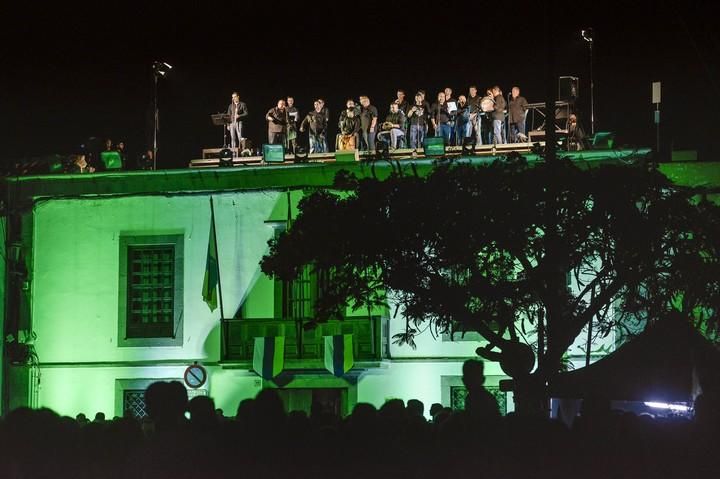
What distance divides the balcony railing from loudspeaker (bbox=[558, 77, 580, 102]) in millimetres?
6886

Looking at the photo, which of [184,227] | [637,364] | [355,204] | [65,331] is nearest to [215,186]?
[184,227]

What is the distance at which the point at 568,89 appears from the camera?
92.4 ft

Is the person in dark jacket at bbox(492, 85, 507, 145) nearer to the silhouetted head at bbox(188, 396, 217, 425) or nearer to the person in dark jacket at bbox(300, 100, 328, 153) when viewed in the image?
the person in dark jacket at bbox(300, 100, 328, 153)

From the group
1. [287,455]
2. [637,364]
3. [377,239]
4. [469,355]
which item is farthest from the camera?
[469,355]

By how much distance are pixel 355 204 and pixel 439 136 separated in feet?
30.9

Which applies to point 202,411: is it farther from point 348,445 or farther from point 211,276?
point 211,276

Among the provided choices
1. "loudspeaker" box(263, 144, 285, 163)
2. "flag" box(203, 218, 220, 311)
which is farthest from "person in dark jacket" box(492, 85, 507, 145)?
"flag" box(203, 218, 220, 311)

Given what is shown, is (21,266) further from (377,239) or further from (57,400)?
(377,239)

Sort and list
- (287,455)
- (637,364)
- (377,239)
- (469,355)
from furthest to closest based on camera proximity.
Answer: (469,355) < (377,239) < (637,364) < (287,455)

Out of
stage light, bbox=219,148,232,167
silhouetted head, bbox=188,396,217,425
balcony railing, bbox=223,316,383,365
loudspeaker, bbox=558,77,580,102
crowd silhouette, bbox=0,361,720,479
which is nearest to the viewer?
crowd silhouette, bbox=0,361,720,479

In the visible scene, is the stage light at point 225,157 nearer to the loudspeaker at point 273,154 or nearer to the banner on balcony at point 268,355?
the loudspeaker at point 273,154

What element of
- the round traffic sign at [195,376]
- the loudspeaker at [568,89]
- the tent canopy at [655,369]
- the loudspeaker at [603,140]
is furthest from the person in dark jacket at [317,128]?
the tent canopy at [655,369]

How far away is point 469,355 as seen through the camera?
88.3ft

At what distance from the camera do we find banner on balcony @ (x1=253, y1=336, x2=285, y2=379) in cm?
2659
